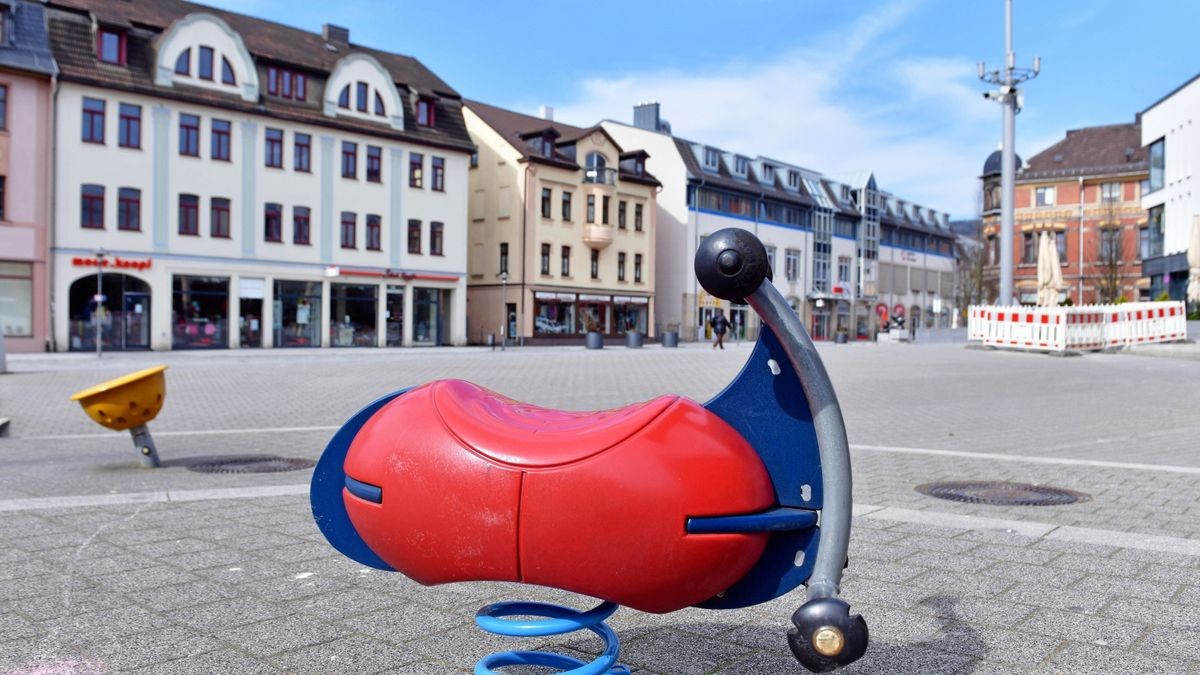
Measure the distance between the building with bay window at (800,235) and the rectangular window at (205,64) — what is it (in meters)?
23.9

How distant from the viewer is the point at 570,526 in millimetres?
2322

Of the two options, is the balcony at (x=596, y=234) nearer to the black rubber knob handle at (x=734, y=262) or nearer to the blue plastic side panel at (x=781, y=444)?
the blue plastic side panel at (x=781, y=444)

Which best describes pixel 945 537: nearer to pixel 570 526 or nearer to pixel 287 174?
pixel 570 526

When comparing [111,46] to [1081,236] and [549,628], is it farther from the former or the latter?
[1081,236]

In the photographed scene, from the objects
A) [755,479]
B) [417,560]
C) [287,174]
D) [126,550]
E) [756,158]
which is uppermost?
[756,158]

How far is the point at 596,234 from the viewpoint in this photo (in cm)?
5175

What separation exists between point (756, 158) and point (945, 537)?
2488 inches

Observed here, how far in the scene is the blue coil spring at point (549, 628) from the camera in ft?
8.52

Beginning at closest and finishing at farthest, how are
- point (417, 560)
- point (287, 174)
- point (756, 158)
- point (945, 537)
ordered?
1. point (417, 560)
2. point (945, 537)
3. point (287, 174)
4. point (756, 158)

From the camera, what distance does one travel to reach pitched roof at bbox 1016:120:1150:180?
2758 inches

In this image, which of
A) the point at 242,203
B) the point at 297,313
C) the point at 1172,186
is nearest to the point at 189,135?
the point at 242,203

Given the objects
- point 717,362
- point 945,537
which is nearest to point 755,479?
point 945,537

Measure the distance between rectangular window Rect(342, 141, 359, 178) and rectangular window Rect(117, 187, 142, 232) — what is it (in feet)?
28.0

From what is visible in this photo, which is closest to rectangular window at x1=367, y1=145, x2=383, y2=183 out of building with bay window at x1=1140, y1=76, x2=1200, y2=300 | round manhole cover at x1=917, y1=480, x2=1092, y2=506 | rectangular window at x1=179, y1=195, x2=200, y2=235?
rectangular window at x1=179, y1=195, x2=200, y2=235
